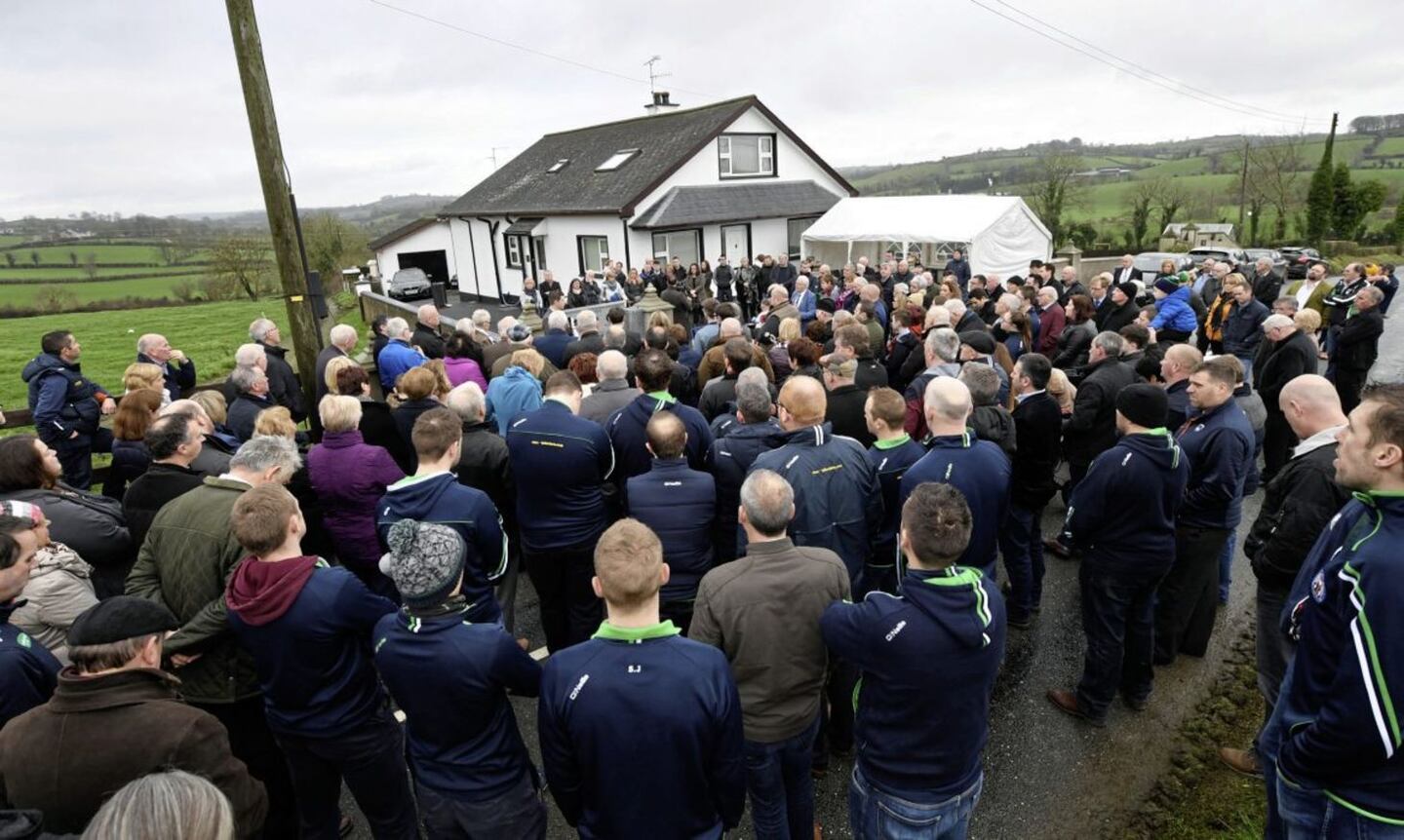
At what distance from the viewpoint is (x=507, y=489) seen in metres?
4.79

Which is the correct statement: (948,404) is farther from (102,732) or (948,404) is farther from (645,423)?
(102,732)

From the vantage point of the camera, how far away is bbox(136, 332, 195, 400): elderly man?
6.30m

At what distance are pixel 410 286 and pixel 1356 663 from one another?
100.0 ft

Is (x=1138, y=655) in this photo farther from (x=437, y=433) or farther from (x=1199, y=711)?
(x=437, y=433)

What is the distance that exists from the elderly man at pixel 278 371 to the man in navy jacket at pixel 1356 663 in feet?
25.3

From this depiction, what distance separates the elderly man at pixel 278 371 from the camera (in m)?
6.83

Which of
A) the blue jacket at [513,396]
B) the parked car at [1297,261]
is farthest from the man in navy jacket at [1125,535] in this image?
the parked car at [1297,261]

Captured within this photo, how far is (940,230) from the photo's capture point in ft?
62.1

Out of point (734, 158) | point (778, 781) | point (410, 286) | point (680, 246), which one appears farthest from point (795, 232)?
point (778, 781)

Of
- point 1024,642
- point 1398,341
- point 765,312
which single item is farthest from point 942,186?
point 1024,642

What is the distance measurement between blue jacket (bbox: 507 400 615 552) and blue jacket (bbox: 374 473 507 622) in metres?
0.60

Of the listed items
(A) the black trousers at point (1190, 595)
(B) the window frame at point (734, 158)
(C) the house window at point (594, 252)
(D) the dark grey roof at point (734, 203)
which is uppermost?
(B) the window frame at point (734, 158)

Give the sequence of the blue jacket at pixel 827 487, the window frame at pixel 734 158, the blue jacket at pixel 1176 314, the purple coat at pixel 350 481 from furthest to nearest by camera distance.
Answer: the window frame at pixel 734 158, the blue jacket at pixel 1176 314, the purple coat at pixel 350 481, the blue jacket at pixel 827 487

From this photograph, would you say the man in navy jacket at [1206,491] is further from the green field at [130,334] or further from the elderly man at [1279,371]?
the green field at [130,334]
